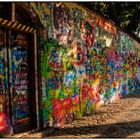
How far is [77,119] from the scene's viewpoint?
1048cm

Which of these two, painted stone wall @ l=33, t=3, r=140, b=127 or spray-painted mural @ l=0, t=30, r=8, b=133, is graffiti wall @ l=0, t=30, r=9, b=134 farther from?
painted stone wall @ l=33, t=3, r=140, b=127

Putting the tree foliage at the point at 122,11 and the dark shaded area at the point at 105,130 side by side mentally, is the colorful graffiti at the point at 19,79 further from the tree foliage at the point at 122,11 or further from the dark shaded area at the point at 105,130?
the tree foliage at the point at 122,11

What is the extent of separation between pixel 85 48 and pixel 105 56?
2.86 m

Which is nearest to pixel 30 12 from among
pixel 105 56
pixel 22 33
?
pixel 22 33

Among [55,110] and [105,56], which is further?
[105,56]

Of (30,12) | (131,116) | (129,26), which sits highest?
(129,26)

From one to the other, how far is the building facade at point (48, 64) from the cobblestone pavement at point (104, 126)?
0.40m

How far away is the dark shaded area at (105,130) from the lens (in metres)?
8.28

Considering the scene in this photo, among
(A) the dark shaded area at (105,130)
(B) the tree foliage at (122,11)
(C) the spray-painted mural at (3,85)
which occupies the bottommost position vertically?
(A) the dark shaded area at (105,130)

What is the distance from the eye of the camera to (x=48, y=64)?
8.91 metres

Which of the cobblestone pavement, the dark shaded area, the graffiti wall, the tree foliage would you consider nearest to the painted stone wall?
the cobblestone pavement

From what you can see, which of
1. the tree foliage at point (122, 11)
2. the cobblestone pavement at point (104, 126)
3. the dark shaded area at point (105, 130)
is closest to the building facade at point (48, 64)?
the cobblestone pavement at point (104, 126)

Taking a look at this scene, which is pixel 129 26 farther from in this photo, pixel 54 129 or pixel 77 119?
pixel 54 129

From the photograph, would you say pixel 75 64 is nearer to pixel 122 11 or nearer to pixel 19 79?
pixel 19 79
